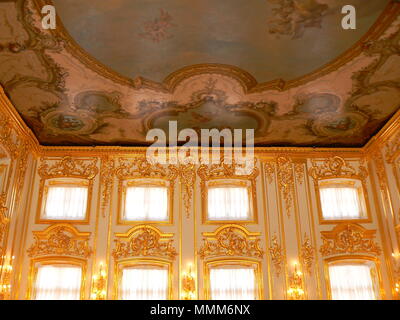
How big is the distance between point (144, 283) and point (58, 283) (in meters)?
2.62

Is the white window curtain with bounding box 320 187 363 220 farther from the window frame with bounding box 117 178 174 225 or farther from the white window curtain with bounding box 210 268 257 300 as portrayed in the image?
the window frame with bounding box 117 178 174 225

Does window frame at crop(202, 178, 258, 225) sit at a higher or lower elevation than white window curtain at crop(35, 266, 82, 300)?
higher

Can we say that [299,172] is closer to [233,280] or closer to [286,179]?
[286,179]

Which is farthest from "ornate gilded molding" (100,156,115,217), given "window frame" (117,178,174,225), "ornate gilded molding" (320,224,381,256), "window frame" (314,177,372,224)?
"ornate gilded molding" (320,224,381,256)

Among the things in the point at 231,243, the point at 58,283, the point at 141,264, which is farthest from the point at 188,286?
the point at 58,283

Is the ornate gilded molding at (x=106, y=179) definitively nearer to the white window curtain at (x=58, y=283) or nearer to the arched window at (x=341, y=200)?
the white window curtain at (x=58, y=283)

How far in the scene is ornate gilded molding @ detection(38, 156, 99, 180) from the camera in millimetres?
13914

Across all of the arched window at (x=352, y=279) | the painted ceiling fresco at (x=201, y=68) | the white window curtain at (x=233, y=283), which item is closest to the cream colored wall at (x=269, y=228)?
the arched window at (x=352, y=279)

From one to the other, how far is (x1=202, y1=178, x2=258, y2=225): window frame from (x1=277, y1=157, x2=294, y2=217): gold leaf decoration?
3.30 feet

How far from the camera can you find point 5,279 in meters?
11.5

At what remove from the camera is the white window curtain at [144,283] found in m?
12.4

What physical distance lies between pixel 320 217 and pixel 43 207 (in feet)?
30.3

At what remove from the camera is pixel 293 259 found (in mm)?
12961
